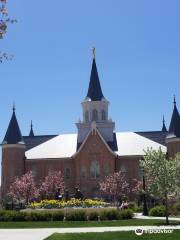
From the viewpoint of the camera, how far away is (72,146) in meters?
82.6

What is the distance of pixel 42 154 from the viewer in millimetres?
81438

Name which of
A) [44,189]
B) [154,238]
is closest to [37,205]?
[154,238]

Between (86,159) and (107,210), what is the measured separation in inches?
1701

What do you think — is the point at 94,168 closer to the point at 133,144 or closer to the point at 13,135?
the point at 133,144

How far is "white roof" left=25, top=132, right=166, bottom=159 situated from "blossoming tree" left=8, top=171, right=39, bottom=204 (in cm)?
711

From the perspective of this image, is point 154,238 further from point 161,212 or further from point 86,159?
point 86,159

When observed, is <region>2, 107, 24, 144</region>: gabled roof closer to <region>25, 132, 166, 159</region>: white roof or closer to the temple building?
the temple building

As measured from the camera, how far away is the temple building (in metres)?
77.2

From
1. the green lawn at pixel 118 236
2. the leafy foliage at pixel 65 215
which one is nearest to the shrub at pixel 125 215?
the leafy foliage at pixel 65 215

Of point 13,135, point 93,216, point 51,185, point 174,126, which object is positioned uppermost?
point 174,126

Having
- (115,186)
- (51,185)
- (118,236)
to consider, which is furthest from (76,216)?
(51,185)

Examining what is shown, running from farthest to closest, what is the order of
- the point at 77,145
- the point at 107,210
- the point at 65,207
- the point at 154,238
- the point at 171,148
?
the point at 77,145 < the point at 171,148 < the point at 65,207 < the point at 107,210 < the point at 154,238

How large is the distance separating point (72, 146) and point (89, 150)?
5488mm

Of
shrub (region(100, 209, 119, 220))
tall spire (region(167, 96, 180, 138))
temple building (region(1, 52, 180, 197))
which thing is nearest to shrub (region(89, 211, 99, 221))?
shrub (region(100, 209, 119, 220))
